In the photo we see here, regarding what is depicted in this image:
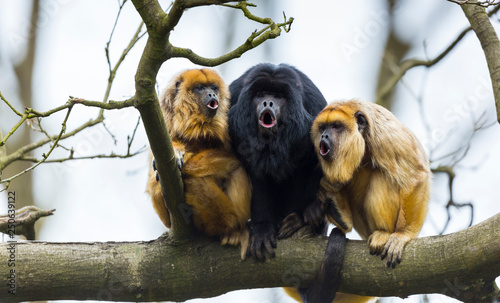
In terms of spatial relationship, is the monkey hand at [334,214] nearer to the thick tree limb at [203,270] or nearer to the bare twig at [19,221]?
the thick tree limb at [203,270]

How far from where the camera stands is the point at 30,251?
3.79 metres

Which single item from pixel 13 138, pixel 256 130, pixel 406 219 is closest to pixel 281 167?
pixel 256 130

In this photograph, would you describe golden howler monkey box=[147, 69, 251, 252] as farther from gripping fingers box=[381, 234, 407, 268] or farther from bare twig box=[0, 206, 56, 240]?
→ gripping fingers box=[381, 234, 407, 268]

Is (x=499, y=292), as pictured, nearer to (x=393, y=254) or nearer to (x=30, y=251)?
(x=393, y=254)

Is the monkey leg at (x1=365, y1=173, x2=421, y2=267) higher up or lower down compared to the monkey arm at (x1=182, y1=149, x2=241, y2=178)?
lower down

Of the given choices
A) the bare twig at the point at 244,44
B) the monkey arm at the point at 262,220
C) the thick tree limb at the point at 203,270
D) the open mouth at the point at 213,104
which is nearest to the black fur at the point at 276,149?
the monkey arm at the point at 262,220

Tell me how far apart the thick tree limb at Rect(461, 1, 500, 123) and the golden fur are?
71 centimetres

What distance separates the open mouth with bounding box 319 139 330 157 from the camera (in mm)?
3994

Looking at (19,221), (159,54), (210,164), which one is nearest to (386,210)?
(210,164)

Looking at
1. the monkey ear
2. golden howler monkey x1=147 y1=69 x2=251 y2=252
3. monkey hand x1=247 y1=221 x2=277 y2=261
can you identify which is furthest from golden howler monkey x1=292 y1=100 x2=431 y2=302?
golden howler monkey x1=147 y1=69 x2=251 y2=252

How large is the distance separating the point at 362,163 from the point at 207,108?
121 centimetres

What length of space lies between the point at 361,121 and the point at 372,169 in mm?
361

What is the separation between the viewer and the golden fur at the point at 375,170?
159 inches

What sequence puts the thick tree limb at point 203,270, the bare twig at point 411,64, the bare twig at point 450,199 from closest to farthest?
the thick tree limb at point 203,270 → the bare twig at point 450,199 → the bare twig at point 411,64
